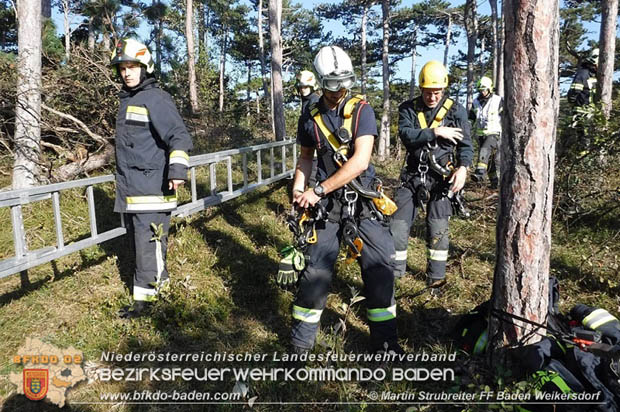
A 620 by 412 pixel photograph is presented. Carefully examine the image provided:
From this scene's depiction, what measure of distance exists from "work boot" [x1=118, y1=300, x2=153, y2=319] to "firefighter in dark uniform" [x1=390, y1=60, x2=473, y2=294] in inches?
97.1

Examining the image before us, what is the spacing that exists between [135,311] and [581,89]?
327 inches

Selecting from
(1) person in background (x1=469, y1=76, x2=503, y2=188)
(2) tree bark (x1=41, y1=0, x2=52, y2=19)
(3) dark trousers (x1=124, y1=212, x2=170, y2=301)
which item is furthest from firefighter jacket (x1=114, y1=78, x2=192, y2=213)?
(2) tree bark (x1=41, y1=0, x2=52, y2=19)

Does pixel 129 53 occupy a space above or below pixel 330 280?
above

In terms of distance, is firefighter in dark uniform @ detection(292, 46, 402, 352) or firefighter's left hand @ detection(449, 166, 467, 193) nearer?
firefighter in dark uniform @ detection(292, 46, 402, 352)

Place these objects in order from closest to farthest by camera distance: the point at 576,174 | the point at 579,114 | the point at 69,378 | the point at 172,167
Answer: the point at 69,378
the point at 172,167
the point at 579,114
the point at 576,174

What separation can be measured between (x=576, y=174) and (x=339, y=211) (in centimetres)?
450

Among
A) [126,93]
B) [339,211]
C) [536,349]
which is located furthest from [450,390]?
[126,93]

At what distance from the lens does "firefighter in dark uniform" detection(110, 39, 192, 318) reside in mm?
3492

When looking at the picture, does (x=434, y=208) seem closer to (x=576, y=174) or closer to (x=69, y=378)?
(x=576, y=174)

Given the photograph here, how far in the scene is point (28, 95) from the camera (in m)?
5.42

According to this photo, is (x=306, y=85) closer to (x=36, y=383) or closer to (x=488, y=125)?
(x=488, y=125)

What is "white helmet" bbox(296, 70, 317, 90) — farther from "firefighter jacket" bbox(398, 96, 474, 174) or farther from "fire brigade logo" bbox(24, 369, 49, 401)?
"fire brigade logo" bbox(24, 369, 49, 401)

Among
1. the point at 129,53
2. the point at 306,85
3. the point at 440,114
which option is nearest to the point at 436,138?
the point at 440,114

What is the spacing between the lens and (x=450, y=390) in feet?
8.41
